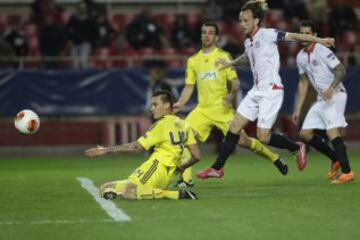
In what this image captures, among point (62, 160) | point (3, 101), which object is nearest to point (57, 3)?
point (3, 101)

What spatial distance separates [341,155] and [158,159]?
327 cm

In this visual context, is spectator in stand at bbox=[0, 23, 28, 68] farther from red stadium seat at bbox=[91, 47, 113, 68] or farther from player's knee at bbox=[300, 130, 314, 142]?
player's knee at bbox=[300, 130, 314, 142]

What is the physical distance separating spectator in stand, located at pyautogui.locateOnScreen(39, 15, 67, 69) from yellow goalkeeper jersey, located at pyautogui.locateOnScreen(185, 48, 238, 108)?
9.73 metres

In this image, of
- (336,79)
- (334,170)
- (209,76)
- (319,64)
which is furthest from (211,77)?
(334,170)

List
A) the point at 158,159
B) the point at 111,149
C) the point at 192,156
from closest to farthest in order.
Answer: the point at 111,149, the point at 158,159, the point at 192,156

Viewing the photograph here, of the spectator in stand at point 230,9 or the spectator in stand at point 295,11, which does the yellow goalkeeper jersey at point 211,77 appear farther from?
the spectator in stand at point 230,9

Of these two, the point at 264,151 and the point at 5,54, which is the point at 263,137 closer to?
the point at 264,151

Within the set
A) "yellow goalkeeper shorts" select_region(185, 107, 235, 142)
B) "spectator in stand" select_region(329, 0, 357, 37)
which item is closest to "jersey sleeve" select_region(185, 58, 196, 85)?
"yellow goalkeeper shorts" select_region(185, 107, 235, 142)

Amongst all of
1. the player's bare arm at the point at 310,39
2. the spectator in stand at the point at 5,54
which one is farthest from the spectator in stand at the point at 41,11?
the player's bare arm at the point at 310,39

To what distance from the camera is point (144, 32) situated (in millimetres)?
23625

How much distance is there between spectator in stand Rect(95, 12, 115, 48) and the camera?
23.5m

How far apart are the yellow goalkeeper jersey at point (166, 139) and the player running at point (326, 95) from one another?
2713 millimetres

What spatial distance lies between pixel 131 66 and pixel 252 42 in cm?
1102

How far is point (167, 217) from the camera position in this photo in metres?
9.38
